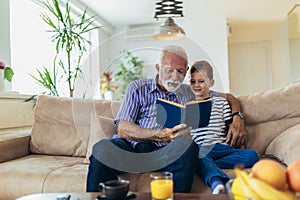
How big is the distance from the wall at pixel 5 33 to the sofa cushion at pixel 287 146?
2.34 metres

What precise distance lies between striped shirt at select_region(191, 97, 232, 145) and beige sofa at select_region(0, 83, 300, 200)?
19 cm

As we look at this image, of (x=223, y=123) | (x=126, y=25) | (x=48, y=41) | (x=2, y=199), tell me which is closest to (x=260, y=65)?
(x=126, y=25)

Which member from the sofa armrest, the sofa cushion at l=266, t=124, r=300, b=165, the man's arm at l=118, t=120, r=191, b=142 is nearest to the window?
the sofa armrest

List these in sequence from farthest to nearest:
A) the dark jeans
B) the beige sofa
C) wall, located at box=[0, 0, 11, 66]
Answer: wall, located at box=[0, 0, 11, 66] → the beige sofa → the dark jeans

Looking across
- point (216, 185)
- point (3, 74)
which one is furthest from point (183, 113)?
point (3, 74)

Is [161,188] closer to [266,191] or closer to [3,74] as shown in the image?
[266,191]

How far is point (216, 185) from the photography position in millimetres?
1294

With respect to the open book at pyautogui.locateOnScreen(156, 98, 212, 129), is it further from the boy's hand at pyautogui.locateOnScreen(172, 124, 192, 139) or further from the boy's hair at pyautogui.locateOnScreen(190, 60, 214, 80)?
the boy's hair at pyautogui.locateOnScreen(190, 60, 214, 80)

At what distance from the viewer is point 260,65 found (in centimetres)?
588

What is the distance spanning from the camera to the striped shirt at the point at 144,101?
1.80 metres

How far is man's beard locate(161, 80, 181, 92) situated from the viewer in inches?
72.8

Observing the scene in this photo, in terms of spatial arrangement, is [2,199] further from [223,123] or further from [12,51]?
[12,51]

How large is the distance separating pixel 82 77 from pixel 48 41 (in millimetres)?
1008

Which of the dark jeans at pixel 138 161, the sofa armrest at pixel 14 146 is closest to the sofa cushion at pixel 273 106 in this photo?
the dark jeans at pixel 138 161
